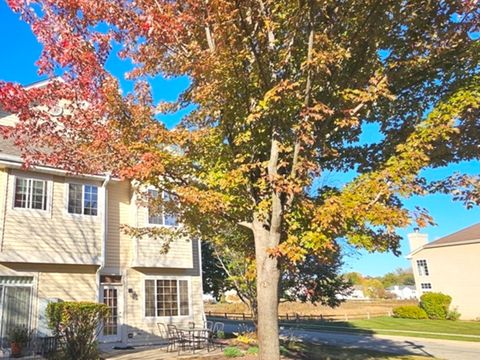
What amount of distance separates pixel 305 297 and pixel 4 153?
41.8ft

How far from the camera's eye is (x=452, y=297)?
3281 cm

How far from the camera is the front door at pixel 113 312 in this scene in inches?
605

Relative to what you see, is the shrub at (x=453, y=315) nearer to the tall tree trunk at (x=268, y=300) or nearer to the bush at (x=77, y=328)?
the bush at (x=77, y=328)

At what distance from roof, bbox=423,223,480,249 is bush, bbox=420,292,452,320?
456 cm

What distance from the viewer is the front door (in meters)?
15.4

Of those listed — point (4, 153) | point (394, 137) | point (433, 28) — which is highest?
point (4, 153)

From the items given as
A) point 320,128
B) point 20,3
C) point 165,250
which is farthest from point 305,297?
point 20,3

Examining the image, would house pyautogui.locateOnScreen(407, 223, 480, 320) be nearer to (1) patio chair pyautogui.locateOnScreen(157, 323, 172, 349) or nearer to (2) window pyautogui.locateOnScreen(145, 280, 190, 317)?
(2) window pyautogui.locateOnScreen(145, 280, 190, 317)

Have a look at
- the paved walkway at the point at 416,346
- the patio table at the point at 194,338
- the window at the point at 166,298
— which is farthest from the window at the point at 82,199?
the paved walkway at the point at 416,346

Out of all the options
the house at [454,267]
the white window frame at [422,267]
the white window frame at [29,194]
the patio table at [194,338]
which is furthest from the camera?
the white window frame at [422,267]

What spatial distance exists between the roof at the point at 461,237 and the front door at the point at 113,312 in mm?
27672

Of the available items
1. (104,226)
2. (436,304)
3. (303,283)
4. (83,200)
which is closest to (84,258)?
(104,226)

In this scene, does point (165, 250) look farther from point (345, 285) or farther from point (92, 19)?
point (345, 285)

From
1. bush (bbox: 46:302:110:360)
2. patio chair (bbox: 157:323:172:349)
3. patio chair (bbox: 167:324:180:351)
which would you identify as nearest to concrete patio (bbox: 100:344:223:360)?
patio chair (bbox: 167:324:180:351)
